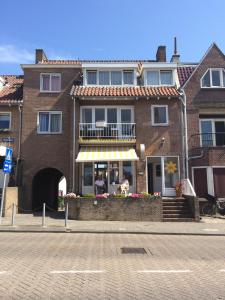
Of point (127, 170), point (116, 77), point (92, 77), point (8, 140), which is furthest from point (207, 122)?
point (8, 140)

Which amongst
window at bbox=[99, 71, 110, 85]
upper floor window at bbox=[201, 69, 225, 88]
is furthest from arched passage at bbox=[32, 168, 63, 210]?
upper floor window at bbox=[201, 69, 225, 88]

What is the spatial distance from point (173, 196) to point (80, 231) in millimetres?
10392

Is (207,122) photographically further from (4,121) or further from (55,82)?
(4,121)

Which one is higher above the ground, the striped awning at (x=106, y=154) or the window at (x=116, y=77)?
the window at (x=116, y=77)

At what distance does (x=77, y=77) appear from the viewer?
28.9m

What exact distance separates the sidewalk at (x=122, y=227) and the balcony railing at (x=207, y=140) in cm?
648

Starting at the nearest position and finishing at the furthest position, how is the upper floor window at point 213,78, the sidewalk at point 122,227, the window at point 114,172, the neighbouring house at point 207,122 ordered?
1. the sidewalk at point 122,227
2. the neighbouring house at point 207,122
3. the window at point 114,172
4. the upper floor window at point 213,78

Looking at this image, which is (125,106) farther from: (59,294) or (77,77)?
(59,294)

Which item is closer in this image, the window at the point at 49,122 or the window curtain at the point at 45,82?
A: the window at the point at 49,122

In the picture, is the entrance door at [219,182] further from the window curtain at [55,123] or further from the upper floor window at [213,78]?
the window curtain at [55,123]

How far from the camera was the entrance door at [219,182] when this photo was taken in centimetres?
2584

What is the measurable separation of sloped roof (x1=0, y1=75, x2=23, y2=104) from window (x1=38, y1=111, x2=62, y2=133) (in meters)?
2.14

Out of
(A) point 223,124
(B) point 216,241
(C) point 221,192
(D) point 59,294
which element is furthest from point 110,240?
(A) point 223,124

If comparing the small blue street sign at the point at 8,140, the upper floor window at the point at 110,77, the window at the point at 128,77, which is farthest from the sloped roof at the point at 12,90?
the window at the point at 128,77
